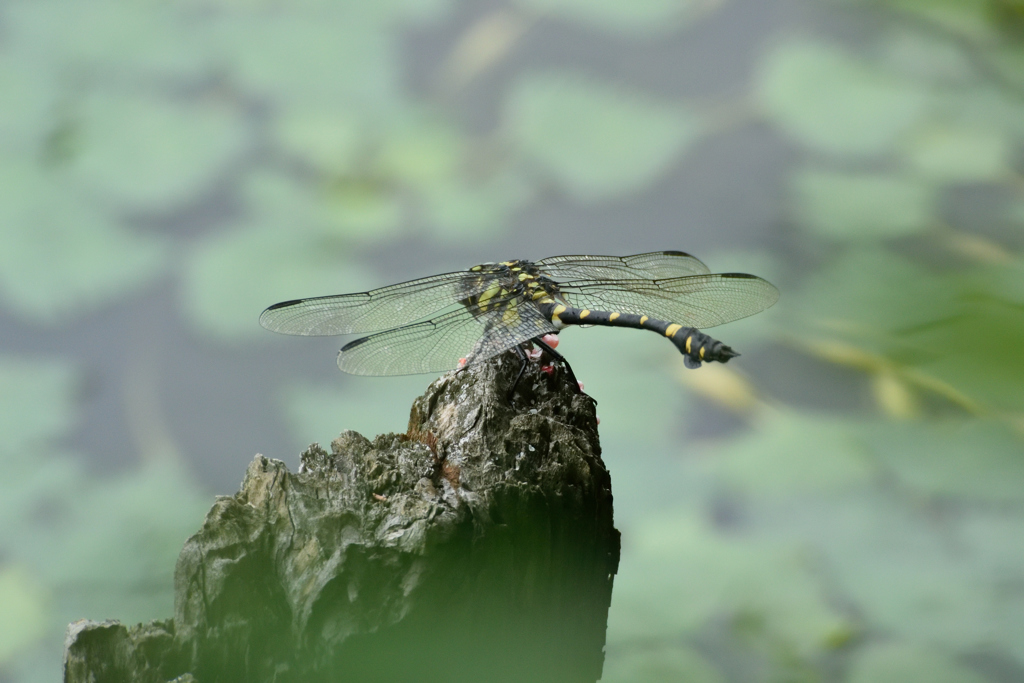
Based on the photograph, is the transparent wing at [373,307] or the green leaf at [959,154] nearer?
the transparent wing at [373,307]

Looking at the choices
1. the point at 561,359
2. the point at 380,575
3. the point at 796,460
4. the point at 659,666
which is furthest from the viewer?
the point at 796,460

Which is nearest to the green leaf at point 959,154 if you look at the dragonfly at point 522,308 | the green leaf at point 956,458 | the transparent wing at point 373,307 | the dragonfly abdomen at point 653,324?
the green leaf at point 956,458

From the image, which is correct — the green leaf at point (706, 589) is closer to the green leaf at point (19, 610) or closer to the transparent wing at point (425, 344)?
the transparent wing at point (425, 344)

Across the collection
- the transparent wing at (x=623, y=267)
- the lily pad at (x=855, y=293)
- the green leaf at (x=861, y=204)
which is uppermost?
the green leaf at (x=861, y=204)

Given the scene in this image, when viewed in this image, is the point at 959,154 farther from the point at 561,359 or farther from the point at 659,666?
the point at 561,359

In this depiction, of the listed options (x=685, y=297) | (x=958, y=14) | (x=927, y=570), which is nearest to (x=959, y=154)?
(x=958, y=14)

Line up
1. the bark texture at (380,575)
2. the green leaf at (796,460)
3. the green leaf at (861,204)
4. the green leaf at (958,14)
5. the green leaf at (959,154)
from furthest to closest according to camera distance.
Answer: the green leaf at (958,14) → the green leaf at (959,154) → the green leaf at (861,204) → the green leaf at (796,460) → the bark texture at (380,575)

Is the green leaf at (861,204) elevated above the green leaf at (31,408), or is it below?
above
